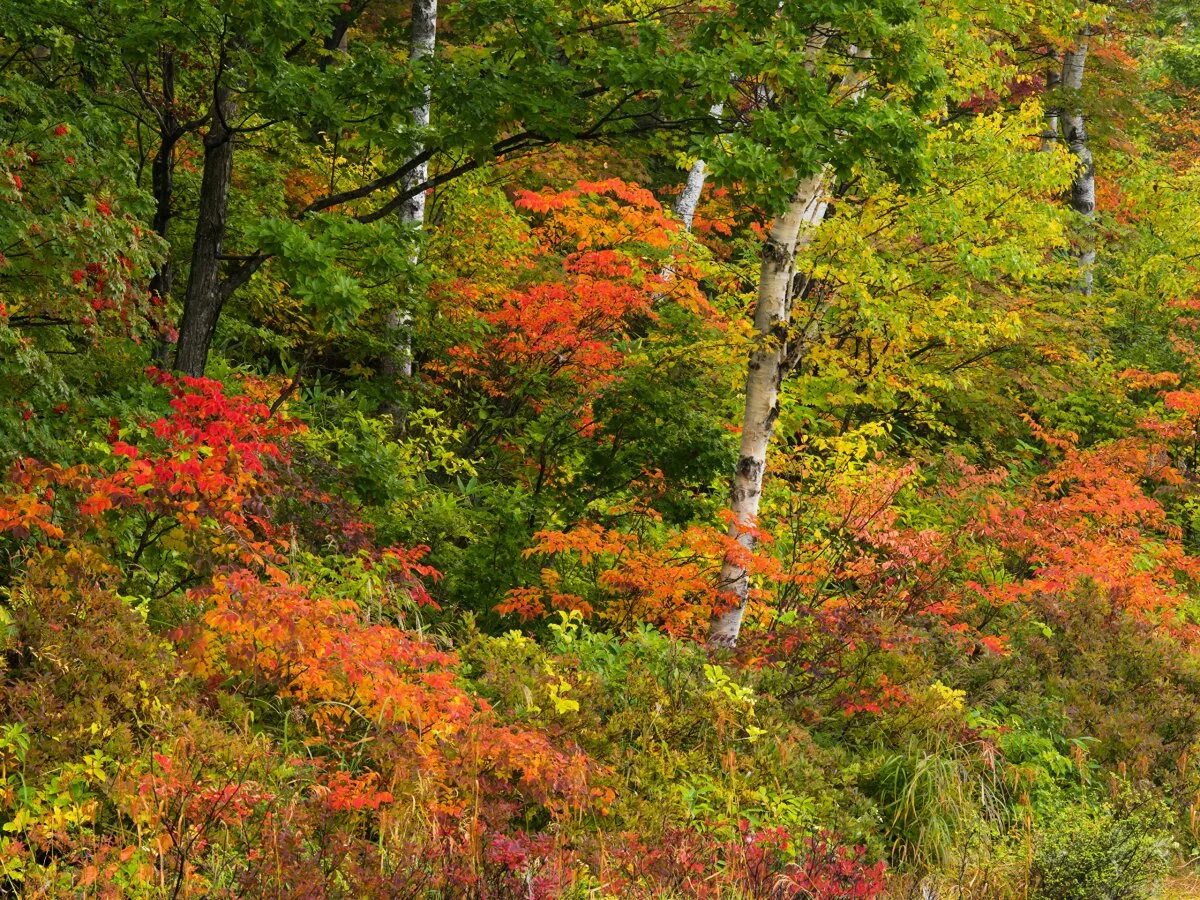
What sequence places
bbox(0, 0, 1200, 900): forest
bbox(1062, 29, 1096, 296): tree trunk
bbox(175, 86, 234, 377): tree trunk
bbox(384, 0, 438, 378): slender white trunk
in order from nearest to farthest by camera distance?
bbox(0, 0, 1200, 900): forest → bbox(175, 86, 234, 377): tree trunk → bbox(384, 0, 438, 378): slender white trunk → bbox(1062, 29, 1096, 296): tree trunk

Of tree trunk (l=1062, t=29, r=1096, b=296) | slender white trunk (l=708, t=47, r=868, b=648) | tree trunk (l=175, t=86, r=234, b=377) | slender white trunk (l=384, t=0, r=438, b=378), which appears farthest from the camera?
tree trunk (l=1062, t=29, r=1096, b=296)

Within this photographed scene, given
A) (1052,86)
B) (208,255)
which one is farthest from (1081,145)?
(208,255)

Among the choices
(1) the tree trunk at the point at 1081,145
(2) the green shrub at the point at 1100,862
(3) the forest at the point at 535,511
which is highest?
(1) the tree trunk at the point at 1081,145

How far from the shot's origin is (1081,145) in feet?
61.8

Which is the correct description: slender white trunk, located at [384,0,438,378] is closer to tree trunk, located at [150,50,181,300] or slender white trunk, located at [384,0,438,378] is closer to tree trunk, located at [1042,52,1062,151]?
tree trunk, located at [150,50,181,300]

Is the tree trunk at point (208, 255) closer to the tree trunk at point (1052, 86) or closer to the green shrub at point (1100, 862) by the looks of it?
the green shrub at point (1100, 862)

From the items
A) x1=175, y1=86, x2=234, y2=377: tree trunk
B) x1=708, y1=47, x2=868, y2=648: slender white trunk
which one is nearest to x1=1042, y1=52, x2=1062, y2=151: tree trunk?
x1=708, y1=47, x2=868, y2=648: slender white trunk

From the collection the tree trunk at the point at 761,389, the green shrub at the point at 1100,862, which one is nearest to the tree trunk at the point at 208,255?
the tree trunk at the point at 761,389

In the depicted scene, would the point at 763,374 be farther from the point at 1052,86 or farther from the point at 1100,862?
the point at 1052,86

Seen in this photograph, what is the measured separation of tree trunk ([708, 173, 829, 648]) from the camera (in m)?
8.27

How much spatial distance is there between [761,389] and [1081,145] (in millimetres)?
13083

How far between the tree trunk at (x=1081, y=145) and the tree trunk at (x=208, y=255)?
41.0 feet

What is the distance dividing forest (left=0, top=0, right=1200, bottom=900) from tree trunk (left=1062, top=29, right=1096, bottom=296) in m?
4.37

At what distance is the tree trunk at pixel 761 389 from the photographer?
827 centimetres
